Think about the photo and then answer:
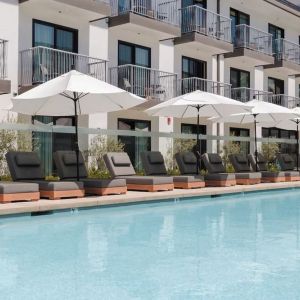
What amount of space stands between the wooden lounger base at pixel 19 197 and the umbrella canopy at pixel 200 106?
20.0 feet

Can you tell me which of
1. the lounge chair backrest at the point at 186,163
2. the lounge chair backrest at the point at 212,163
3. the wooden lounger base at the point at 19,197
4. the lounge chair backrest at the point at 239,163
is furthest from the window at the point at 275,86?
the wooden lounger base at the point at 19,197

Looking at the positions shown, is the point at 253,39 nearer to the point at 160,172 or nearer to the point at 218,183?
the point at 218,183

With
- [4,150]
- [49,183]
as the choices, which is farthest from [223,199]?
[4,150]

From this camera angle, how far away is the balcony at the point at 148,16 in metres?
21.5

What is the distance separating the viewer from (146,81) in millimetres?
22953

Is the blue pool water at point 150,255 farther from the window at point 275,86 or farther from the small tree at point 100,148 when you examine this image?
the window at point 275,86

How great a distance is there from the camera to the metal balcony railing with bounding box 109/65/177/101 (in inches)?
854

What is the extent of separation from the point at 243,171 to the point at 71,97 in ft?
28.9

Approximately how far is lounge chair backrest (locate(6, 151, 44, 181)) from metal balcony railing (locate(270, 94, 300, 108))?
20.6 metres

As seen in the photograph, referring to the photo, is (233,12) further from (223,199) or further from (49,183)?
(49,183)

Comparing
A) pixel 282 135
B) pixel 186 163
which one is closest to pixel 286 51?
pixel 282 135

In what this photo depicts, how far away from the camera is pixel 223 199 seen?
1527cm

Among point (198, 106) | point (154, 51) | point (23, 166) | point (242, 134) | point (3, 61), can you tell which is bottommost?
point (23, 166)

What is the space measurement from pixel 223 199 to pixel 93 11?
918 centimetres
